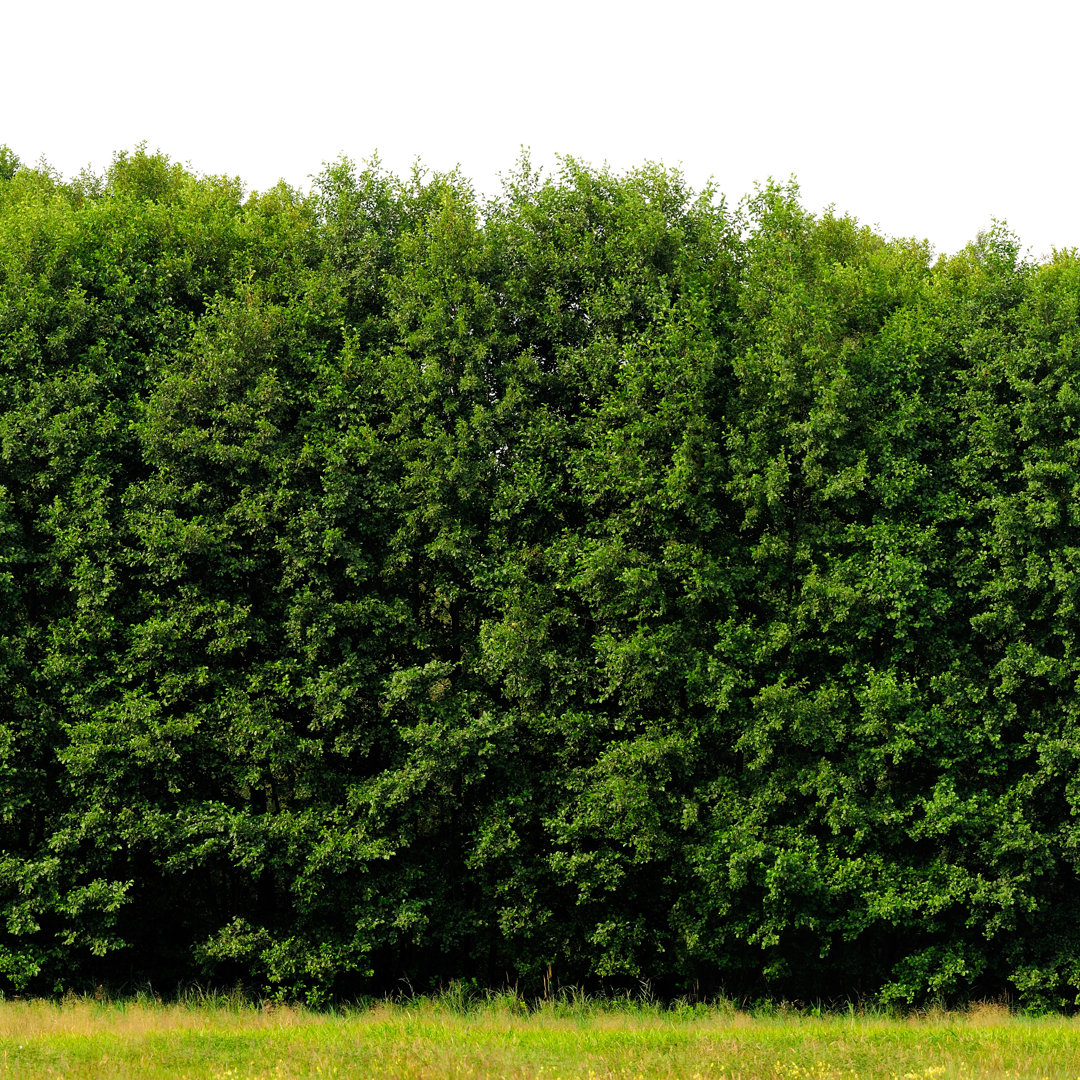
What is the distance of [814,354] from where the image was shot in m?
22.0

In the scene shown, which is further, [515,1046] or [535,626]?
[535,626]

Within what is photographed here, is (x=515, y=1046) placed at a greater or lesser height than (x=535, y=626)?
lesser

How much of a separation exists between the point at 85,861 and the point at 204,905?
3182 mm

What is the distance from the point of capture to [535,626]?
21938mm

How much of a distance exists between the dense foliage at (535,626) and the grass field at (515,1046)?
3403mm

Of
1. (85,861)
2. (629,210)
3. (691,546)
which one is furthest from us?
(629,210)

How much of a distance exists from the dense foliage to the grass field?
3403 millimetres

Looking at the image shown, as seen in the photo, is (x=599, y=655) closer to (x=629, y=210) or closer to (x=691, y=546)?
(x=691, y=546)

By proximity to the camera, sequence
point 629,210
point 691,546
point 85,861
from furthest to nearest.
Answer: point 629,210
point 691,546
point 85,861

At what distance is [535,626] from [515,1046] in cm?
932

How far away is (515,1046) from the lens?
1402 cm

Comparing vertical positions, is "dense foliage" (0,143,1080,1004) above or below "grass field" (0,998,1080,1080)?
above

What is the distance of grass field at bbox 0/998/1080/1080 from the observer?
484 inches

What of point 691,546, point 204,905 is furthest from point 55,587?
point 691,546
